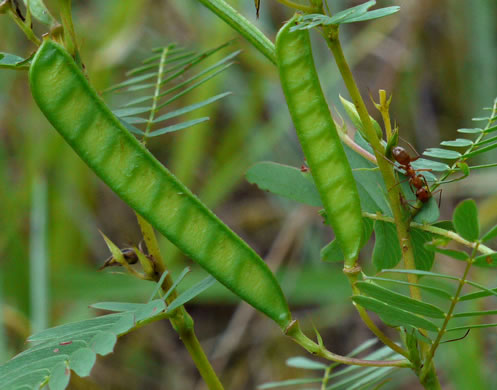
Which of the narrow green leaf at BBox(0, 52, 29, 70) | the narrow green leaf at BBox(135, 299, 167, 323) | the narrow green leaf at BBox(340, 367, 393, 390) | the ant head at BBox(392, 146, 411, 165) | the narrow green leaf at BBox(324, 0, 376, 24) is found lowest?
the narrow green leaf at BBox(340, 367, 393, 390)

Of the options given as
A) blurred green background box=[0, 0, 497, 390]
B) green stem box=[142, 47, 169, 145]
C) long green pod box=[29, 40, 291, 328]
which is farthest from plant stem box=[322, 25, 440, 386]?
blurred green background box=[0, 0, 497, 390]

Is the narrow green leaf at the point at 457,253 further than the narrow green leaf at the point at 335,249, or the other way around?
the narrow green leaf at the point at 335,249

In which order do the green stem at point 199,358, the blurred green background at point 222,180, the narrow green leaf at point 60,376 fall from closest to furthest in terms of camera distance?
the narrow green leaf at point 60,376
the green stem at point 199,358
the blurred green background at point 222,180

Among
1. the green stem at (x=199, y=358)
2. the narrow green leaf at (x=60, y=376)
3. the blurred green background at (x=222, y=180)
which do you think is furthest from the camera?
the blurred green background at (x=222, y=180)

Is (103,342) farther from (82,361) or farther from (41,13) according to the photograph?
(41,13)

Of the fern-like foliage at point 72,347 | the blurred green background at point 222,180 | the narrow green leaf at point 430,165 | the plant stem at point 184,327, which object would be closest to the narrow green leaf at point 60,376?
the fern-like foliage at point 72,347

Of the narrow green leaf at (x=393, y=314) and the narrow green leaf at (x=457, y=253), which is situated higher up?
the narrow green leaf at (x=457, y=253)

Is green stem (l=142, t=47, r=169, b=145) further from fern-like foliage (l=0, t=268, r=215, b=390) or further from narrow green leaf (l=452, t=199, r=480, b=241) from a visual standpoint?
narrow green leaf (l=452, t=199, r=480, b=241)

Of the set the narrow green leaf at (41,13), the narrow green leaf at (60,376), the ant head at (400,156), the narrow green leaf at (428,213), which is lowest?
the narrow green leaf at (428,213)

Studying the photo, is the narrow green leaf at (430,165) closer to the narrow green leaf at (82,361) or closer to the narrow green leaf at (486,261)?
the narrow green leaf at (486,261)
